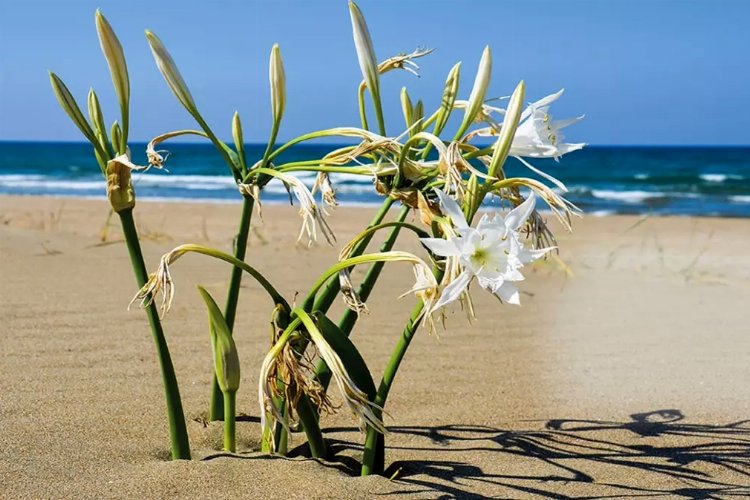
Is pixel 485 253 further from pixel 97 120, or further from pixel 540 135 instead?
pixel 97 120

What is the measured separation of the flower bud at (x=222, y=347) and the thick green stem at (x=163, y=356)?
0.11 m

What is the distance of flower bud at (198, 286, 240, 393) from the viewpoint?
63.2 inches

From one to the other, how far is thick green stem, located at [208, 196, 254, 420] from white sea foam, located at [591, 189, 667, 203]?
16005 millimetres

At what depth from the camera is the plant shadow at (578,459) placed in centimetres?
186

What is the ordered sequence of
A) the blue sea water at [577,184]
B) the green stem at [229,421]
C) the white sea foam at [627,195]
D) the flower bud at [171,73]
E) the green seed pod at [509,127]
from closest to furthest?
the green seed pod at [509,127], the flower bud at [171,73], the green stem at [229,421], the blue sea water at [577,184], the white sea foam at [627,195]

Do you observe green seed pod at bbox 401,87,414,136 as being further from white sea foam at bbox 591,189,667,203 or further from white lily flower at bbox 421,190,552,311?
white sea foam at bbox 591,189,667,203

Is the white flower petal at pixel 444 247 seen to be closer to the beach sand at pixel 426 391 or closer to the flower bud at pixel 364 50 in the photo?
the flower bud at pixel 364 50

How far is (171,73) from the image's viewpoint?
161 cm

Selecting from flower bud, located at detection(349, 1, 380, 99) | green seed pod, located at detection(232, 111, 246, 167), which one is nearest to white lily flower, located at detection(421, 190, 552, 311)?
flower bud, located at detection(349, 1, 380, 99)

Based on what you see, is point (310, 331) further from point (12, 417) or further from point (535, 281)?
point (535, 281)

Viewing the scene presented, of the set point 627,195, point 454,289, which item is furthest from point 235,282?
point 627,195

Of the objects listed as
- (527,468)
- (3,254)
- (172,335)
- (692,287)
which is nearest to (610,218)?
(692,287)

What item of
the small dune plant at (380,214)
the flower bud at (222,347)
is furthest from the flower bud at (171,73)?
the flower bud at (222,347)

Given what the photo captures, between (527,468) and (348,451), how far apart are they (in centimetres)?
39
